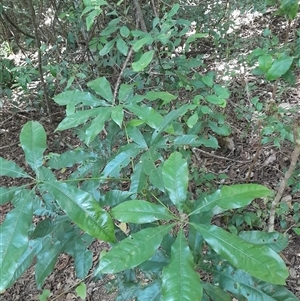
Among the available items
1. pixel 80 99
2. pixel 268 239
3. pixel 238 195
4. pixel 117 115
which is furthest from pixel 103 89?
pixel 268 239

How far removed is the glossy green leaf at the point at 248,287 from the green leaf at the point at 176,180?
13.2 inches

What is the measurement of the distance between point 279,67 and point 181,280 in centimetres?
76

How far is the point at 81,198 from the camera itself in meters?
1.08

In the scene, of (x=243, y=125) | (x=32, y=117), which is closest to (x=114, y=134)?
(x=243, y=125)

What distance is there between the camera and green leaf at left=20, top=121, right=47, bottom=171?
3.97 ft

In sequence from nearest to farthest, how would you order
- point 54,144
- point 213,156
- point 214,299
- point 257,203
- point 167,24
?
point 214,299, point 167,24, point 257,203, point 213,156, point 54,144

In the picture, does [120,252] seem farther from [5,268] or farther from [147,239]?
[5,268]

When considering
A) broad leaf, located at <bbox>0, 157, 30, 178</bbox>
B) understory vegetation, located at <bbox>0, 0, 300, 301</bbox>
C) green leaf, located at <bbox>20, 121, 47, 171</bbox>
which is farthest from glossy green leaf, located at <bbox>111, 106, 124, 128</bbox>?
broad leaf, located at <bbox>0, 157, 30, 178</bbox>

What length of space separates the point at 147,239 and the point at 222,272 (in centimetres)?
41

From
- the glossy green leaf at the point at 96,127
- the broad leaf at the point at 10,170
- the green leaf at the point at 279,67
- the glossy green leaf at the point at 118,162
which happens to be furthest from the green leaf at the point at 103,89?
the green leaf at the point at 279,67

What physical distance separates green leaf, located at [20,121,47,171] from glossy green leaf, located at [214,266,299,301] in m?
0.71

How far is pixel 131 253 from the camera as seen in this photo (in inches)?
38.7

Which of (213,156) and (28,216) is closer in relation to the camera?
(28,216)

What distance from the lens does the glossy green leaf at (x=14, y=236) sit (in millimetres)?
951
